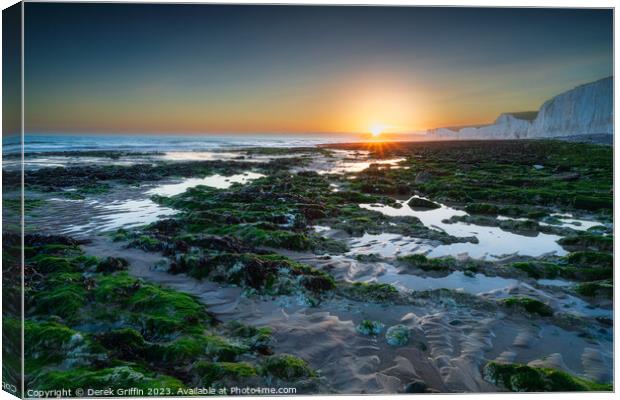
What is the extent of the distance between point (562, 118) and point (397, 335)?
624cm

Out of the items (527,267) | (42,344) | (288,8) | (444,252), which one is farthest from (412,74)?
(42,344)

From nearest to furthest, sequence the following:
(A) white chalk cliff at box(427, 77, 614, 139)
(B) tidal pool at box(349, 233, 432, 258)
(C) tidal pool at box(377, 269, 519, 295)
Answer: (C) tidal pool at box(377, 269, 519, 295) → (A) white chalk cliff at box(427, 77, 614, 139) → (B) tidal pool at box(349, 233, 432, 258)

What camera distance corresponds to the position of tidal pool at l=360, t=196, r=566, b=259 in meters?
6.18

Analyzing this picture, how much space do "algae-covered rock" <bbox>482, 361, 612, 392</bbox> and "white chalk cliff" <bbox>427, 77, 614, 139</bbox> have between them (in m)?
2.98

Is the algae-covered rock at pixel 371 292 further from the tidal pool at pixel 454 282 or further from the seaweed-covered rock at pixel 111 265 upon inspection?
the seaweed-covered rock at pixel 111 265

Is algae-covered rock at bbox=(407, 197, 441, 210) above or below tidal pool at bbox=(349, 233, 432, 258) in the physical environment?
above

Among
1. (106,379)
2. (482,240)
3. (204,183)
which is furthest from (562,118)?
(106,379)

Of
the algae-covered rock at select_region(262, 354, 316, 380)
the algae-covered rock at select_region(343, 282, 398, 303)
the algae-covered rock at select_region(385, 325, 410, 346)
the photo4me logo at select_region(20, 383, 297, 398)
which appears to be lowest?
the photo4me logo at select_region(20, 383, 297, 398)

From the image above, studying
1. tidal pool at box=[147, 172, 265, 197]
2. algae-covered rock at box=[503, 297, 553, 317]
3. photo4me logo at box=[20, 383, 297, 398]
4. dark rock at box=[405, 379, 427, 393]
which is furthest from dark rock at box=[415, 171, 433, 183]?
photo4me logo at box=[20, 383, 297, 398]

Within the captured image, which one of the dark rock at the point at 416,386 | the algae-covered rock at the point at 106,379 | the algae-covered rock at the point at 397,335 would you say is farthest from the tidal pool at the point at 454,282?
the algae-covered rock at the point at 106,379

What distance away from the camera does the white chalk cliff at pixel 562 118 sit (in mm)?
5766

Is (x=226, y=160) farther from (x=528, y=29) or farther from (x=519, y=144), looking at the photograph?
(x=528, y=29)

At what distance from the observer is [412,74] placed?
233 inches

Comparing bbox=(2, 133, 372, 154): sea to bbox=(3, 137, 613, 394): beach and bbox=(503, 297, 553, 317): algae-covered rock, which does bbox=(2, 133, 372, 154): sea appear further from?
bbox=(503, 297, 553, 317): algae-covered rock
